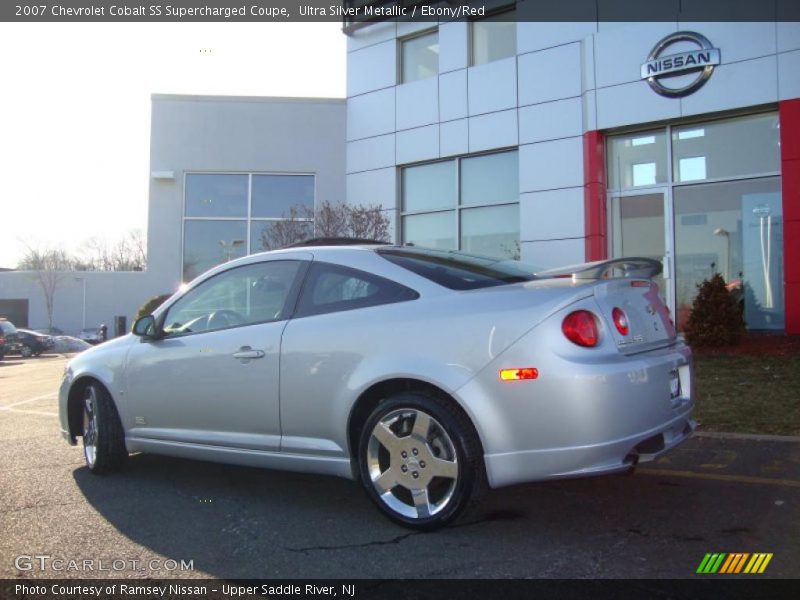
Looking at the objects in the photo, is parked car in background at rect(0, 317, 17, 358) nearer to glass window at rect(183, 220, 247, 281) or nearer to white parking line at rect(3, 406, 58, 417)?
glass window at rect(183, 220, 247, 281)

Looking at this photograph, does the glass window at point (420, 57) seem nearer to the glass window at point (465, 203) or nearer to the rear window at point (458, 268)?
the glass window at point (465, 203)

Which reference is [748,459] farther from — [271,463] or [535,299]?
[271,463]

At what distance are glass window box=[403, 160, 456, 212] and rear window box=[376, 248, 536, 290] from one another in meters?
10.4

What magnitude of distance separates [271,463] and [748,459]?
11.2 feet

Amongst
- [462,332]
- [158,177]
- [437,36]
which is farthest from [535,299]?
[158,177]

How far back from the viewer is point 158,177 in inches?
651

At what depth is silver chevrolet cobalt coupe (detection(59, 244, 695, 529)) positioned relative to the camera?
3.20m

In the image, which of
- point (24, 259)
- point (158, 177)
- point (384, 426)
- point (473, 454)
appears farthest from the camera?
point (24, 259)

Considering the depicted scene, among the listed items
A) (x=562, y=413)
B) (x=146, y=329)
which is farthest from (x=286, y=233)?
(x=562, y=413)

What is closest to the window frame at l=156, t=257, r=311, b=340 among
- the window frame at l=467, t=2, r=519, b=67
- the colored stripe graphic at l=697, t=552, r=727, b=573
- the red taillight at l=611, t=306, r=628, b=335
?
the red taillight at l=611, t=306, r=628, b=335

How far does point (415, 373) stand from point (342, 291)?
81 centimetres

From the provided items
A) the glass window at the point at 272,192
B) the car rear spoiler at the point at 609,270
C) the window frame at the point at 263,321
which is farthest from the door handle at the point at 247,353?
the glass window at the point at 272,192

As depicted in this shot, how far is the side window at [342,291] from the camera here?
378 cm

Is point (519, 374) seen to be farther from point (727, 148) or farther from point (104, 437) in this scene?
point (727, 148)
